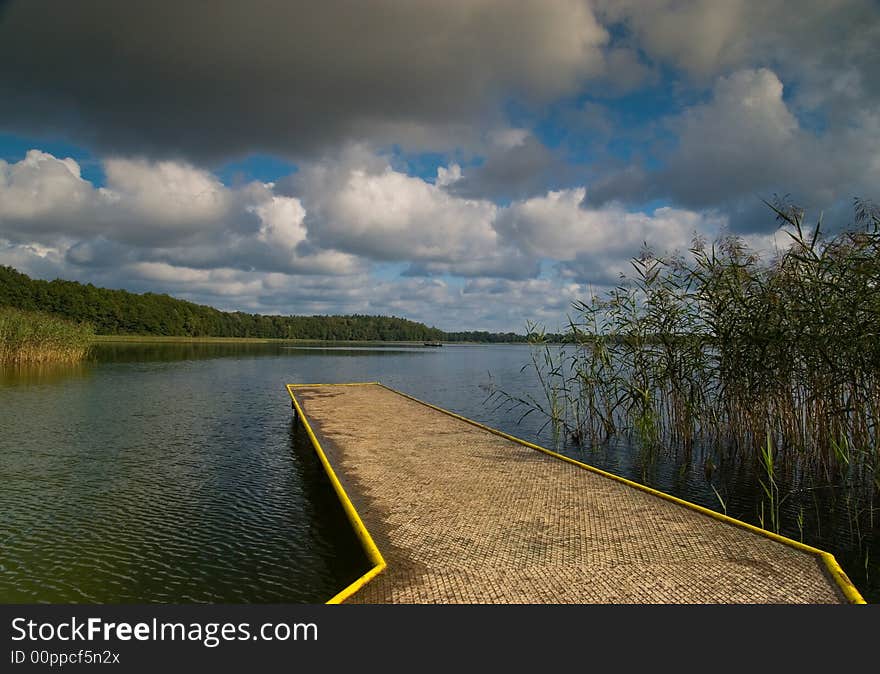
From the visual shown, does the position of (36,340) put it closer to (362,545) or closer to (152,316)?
(362,545)

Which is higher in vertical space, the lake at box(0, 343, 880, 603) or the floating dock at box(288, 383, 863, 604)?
the floating dock at box(288, 383, 863, 604)

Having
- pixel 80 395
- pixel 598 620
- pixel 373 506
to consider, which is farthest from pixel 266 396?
pixel 598 620

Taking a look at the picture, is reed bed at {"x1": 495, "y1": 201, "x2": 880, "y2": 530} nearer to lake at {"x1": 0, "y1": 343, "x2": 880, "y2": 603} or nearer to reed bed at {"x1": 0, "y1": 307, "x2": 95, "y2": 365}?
lake at {"x1": 0, "y1": 343, "x2": 880, "y2": 603}

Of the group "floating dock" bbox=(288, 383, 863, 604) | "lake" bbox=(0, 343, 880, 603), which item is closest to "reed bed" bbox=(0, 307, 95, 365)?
"lake" bbox=(0, 343, 880, 603)

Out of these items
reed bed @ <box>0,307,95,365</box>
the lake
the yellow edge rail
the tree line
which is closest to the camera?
the yellow edge rail

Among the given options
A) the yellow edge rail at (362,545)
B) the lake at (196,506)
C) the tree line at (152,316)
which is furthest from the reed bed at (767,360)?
the tree line at (152,316)

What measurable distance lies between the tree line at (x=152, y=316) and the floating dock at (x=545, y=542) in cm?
5414

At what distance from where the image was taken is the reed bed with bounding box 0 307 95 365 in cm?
2227

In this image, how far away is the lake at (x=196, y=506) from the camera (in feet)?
13.9

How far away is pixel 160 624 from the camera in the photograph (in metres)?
2.78

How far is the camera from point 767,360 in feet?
22.7

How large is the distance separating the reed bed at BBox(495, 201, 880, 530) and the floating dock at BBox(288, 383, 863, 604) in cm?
107

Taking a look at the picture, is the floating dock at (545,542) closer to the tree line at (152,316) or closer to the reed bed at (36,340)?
the reed bed at (36,340)

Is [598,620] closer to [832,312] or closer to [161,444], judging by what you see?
→ [832,312]
